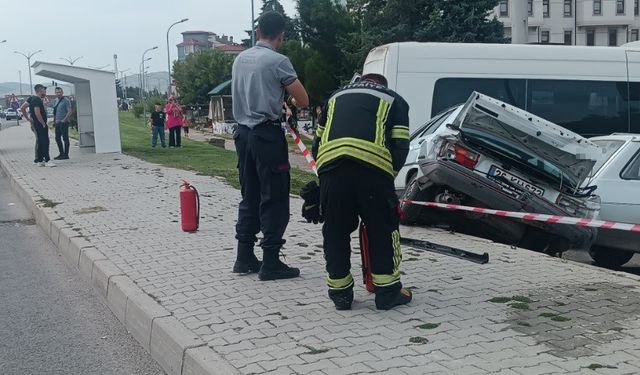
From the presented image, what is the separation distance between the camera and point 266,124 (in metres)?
5.98

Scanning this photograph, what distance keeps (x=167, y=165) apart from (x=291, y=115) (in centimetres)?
1123

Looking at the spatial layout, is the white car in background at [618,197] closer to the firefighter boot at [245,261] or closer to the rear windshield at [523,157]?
the rear windshield at [523,157]

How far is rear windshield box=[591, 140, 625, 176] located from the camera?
8.65 m

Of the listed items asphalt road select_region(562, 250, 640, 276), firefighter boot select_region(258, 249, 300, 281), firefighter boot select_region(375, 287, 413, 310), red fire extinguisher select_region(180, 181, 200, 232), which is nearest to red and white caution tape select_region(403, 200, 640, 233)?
asphalt road select_region(562, 250, 640, 276)

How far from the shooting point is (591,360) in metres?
4.27

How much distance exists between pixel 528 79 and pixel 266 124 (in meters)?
7.68

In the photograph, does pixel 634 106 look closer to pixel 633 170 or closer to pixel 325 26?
pixel 633 170

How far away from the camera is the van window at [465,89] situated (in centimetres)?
1209

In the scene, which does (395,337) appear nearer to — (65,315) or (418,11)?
(65,315)

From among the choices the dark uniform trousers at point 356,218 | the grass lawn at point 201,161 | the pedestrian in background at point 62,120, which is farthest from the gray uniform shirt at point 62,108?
the dark uniform trousers at point 356,218

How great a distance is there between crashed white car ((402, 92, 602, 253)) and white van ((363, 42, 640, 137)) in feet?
12.4

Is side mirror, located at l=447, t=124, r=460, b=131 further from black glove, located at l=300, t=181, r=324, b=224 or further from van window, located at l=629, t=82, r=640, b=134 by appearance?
van window, located at l=629, t=82, r=640, b=134

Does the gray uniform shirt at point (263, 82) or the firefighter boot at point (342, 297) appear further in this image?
the gray uniform shirt at point (263, 82)

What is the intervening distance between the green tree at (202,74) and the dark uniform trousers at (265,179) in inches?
1930
